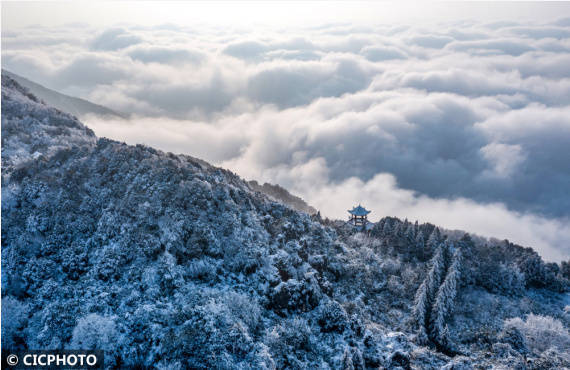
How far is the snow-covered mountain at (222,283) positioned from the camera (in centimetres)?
2434

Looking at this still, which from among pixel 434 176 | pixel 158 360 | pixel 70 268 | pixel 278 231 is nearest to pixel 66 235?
pixel 70 268

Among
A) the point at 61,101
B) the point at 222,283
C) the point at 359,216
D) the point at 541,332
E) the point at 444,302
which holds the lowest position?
the point at 541,332

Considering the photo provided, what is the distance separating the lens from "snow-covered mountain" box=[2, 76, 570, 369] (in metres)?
24.3

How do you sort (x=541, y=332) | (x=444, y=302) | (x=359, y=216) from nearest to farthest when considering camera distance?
(x=541, y=332) < (x=444, y=302) < (x=359, y=216)

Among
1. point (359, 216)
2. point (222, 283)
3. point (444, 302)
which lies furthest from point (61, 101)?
point (444, 302)

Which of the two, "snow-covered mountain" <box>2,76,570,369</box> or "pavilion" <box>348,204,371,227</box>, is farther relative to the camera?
"pavilion" <box>348,204,371,227</box>

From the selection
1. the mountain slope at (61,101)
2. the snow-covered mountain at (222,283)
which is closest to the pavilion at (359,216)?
the snow-covered mountain at (222,283)

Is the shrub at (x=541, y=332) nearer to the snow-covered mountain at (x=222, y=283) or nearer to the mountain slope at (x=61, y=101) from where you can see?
the snow-covered mountain at (x=222, y=283)

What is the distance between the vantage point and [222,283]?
2972cm

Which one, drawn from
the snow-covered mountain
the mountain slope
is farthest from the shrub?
the mountain slope

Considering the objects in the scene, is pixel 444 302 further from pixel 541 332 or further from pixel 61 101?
pixel 61 101

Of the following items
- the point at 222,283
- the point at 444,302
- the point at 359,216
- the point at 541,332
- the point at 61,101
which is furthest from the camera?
the point at 61,101

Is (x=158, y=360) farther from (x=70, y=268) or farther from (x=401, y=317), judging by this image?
(x=401, y=317)

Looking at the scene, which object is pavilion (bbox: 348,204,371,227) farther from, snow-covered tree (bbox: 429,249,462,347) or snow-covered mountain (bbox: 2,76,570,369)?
snow-covered tree (bbox: 429,249,462,347)
